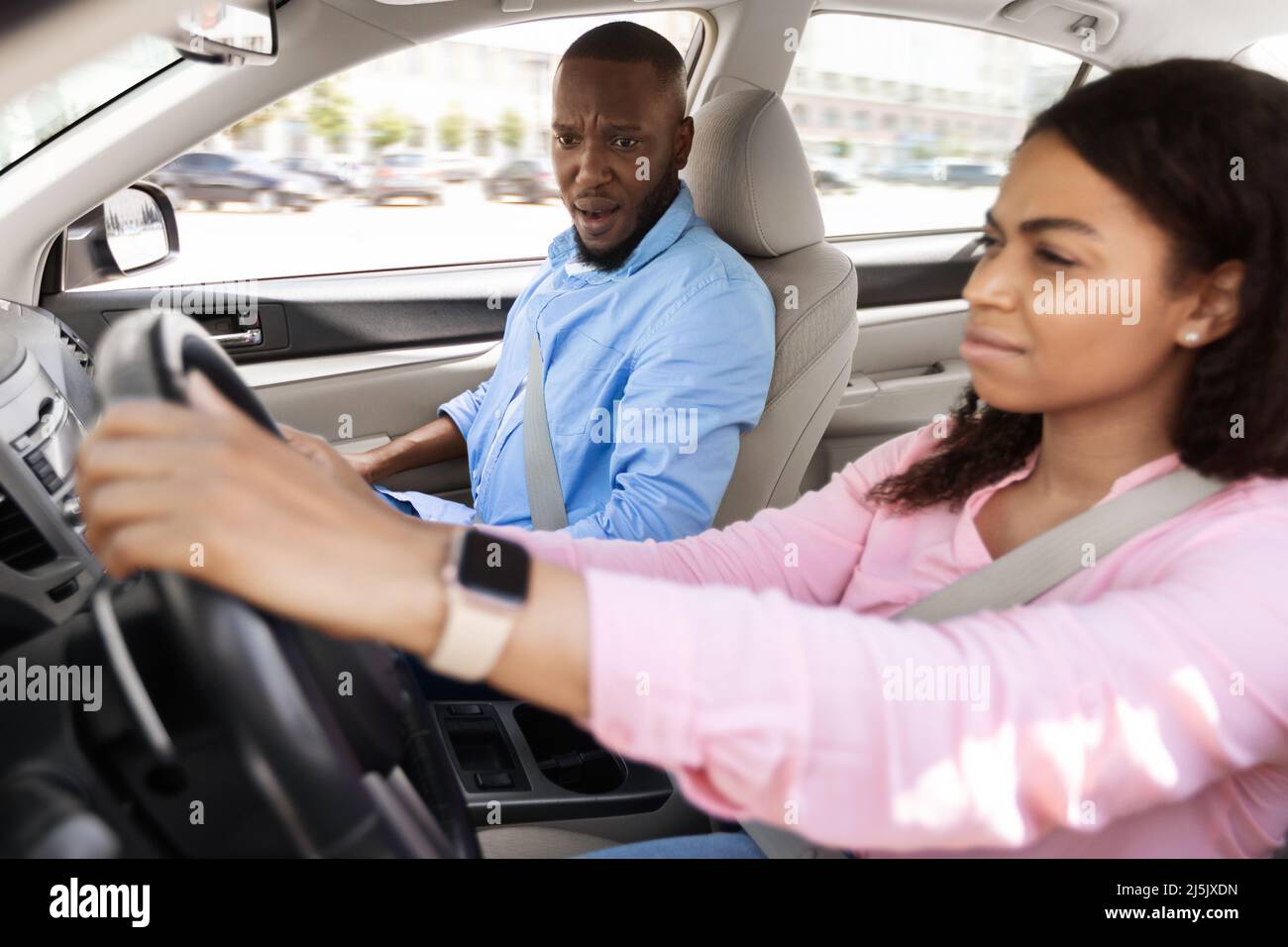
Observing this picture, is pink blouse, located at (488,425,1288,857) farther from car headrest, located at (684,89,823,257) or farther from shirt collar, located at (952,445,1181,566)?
car headrest, located at (684,89,823,257)

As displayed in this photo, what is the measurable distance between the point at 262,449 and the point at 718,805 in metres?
0.36

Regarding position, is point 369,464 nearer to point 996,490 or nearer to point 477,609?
point 996,490

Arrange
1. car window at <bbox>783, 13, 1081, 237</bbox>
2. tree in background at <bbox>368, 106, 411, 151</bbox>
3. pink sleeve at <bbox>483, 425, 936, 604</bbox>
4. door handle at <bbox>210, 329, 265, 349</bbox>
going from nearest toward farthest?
pink sleeve at <bbox>483, 425, 936, 604</bbox> < door handle at <bbox>210, 329, 265, 349</bbox> < tree in background at <bbox>368, 106, 411, 151</bbox> < car window at <bbox>783, 13, 1081, 237</bbox>

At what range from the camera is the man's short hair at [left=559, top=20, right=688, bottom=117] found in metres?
2.12

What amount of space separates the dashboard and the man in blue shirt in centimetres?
73

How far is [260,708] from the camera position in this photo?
0.74 metres

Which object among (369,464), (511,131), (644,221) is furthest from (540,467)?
(511,131)

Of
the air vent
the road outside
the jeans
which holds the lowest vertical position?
the jeans

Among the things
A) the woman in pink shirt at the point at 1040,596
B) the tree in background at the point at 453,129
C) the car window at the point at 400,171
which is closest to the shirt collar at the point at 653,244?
the car window at the point at 400,171

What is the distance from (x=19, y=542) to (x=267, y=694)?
66 cm

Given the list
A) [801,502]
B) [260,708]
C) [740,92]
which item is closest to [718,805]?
[260,708]

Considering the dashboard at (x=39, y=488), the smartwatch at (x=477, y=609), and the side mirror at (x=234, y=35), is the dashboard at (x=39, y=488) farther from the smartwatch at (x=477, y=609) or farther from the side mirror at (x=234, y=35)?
the smartwatch at (x=477, y=609)

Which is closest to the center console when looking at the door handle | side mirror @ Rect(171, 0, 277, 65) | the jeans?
the jeans

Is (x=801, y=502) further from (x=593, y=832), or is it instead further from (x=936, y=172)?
(x=936, y=172)
